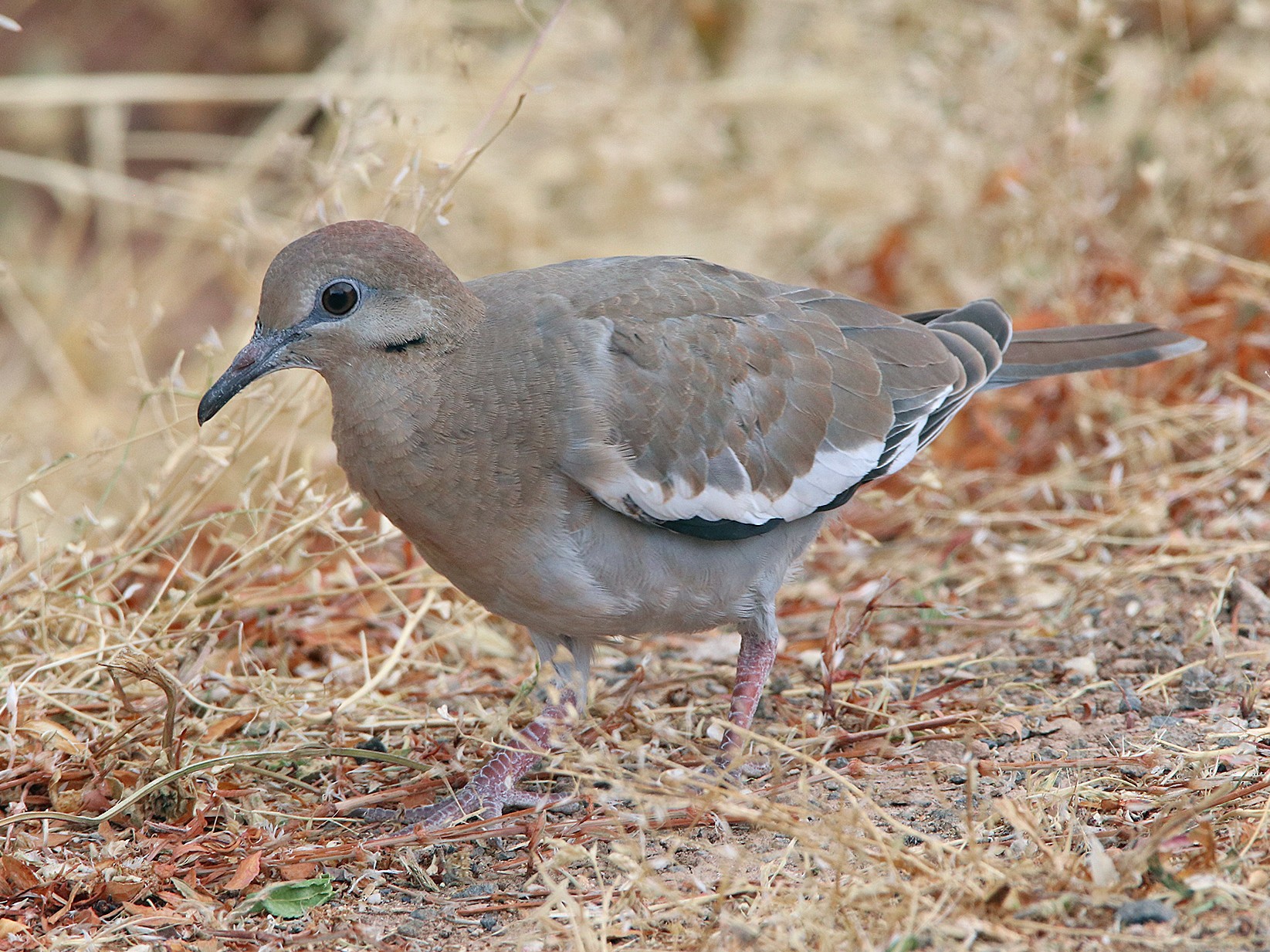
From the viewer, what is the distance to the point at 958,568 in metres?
4.67

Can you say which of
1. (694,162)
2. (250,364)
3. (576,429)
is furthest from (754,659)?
(694,162)

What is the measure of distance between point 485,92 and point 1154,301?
349 centimetres

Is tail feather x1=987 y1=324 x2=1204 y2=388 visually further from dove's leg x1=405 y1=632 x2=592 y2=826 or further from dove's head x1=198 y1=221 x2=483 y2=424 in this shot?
dove's head x1=198 y1=221 x2=483 y2=424

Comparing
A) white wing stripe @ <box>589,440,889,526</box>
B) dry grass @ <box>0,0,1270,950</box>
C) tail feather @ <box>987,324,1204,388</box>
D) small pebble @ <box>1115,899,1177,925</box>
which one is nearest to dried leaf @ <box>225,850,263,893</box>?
dry grass @ <box>0,0,1270,950</box>

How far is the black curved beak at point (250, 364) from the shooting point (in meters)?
3.30

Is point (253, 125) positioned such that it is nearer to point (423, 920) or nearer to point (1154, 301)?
point (1154, 301)

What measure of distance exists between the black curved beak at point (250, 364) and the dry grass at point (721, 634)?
1.06ft

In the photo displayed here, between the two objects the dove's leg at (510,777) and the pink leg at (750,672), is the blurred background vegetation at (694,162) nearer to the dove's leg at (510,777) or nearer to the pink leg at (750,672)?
the dove's leg at (510,777)

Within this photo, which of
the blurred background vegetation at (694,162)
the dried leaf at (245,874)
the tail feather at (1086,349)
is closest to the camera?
the dried leaf at (245,874)

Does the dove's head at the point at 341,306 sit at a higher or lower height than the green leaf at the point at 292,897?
higher

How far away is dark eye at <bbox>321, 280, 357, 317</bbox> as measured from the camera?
3287mm

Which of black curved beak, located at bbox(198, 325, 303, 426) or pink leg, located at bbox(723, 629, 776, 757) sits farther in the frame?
pink leg, located at bbox(723, 629, 776, 757)

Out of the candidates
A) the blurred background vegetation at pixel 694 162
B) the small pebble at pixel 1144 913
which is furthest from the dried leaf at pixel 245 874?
the blurred background vegetation at pixel 694 162

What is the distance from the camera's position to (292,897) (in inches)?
117
